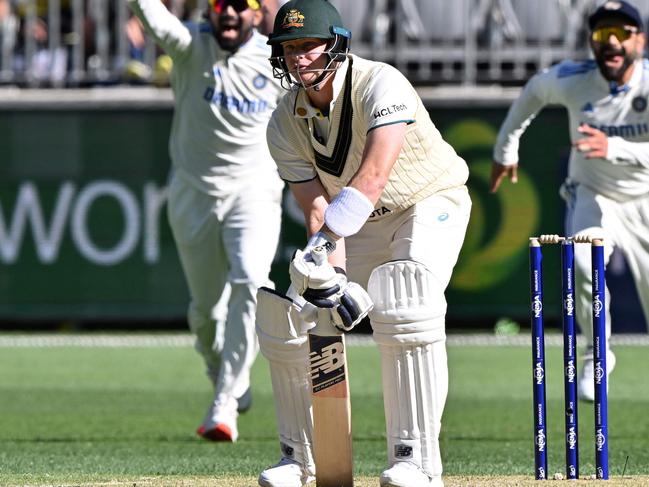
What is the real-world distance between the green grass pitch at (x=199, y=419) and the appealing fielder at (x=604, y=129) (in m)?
0.93

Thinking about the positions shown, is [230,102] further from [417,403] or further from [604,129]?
[417,403]

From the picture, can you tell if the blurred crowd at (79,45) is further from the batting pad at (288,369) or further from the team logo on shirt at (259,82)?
the batting pad at (288,369)

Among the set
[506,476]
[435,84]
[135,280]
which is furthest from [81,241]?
[506,476]

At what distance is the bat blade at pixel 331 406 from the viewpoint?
4.91 m

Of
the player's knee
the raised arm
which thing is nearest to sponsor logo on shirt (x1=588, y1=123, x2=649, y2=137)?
the raised arm

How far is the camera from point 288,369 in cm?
506

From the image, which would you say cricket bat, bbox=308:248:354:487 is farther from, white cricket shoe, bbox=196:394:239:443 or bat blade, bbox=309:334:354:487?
white cricket shoe, bbox=196:394:239:443

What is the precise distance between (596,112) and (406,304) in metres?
3.57

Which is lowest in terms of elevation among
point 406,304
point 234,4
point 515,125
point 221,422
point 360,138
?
point 221,422

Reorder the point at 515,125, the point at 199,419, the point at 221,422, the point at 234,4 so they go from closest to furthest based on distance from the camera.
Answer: the point at 221,422 → the point at 234,4 → the point at 515,125 → the point at 199,419

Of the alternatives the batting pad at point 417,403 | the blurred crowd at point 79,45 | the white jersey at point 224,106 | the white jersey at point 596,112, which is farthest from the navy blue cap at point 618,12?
→ the blurred crowd at point 79,45

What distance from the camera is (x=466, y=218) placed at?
5.27m

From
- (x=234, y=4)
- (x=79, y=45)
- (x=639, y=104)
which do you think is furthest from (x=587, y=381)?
(x=79, y=45)

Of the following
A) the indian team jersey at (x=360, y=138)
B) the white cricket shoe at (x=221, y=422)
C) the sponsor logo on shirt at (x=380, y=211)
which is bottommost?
the white cricket shoe at (x=221, y=422)
